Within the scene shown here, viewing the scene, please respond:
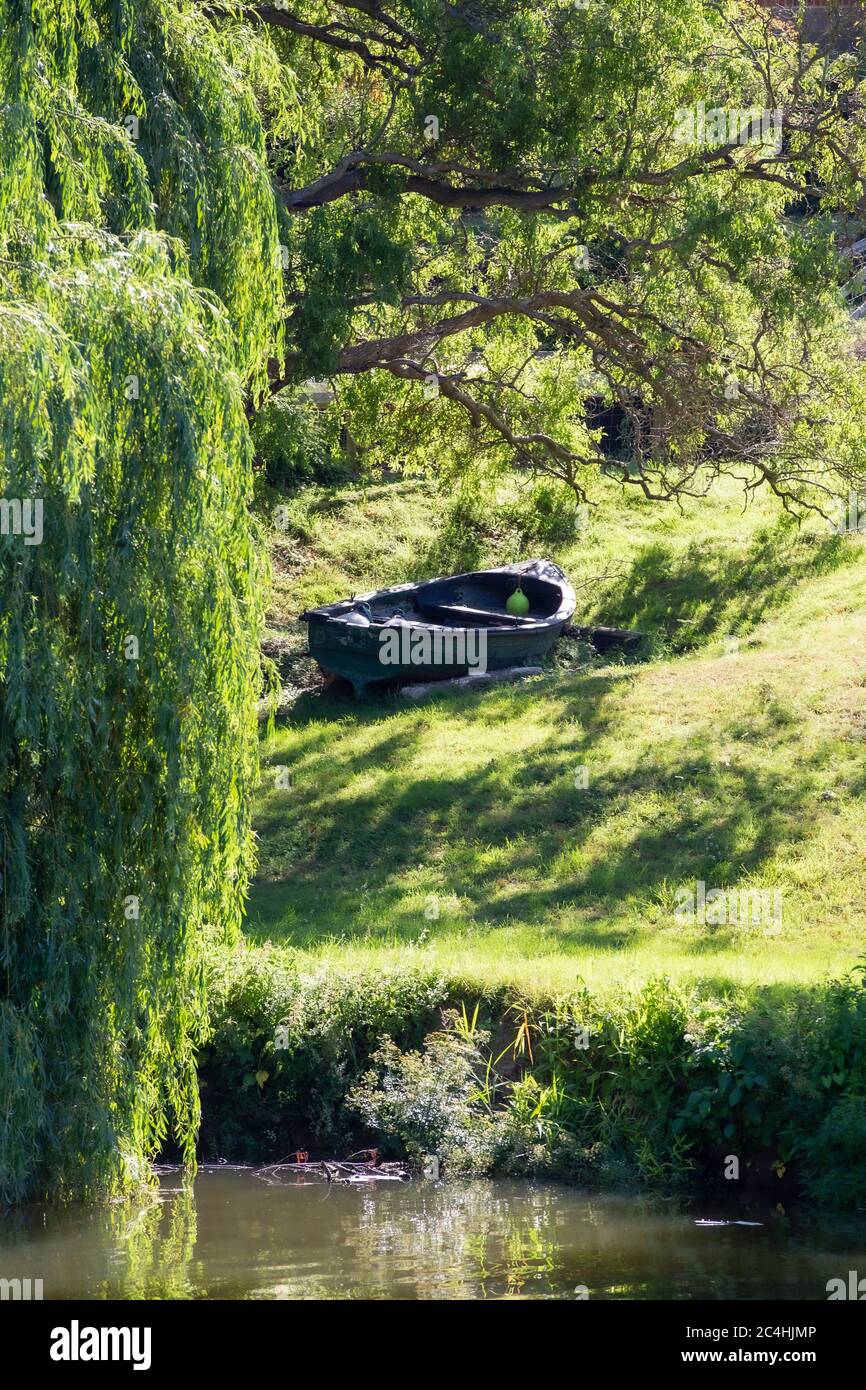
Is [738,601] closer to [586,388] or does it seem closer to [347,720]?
[586,388]

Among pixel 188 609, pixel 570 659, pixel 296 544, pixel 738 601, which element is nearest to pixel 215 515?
pixel 188 609

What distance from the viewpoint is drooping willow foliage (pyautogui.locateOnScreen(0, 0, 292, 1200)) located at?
778cm

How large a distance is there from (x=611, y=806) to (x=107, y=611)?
8.67 m

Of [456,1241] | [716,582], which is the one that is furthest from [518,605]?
[456,1241]

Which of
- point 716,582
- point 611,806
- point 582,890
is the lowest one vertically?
point 582,890

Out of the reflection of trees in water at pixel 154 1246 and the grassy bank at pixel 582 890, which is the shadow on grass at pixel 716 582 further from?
the reflection of trees in water at pixel 154 1246

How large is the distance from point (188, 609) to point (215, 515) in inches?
22.2

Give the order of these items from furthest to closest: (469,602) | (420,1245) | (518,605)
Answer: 1. (469,602)
2. (518,605)
3. (420,1245)

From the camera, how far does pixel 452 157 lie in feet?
53.2

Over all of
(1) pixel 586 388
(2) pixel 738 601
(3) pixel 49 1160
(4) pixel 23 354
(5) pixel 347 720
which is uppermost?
(1) pixel 586 388

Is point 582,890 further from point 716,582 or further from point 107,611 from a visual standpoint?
point 716,582

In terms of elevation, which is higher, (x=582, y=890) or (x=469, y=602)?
(x=469, y=602)

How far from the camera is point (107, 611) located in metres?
8.23

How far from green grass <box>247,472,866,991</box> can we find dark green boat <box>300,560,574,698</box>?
0.59 m
